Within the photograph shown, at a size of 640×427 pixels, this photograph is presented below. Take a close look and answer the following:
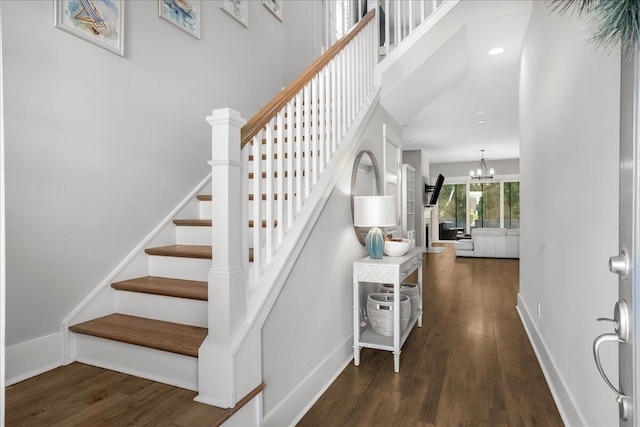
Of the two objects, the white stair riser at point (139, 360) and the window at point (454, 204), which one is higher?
the window at point (454, 204)

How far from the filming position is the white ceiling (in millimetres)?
3484

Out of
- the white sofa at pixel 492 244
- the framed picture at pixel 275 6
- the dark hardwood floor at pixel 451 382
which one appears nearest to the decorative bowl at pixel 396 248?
the dark hardwood floor at pixel 451 382

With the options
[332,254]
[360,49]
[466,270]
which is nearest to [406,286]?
[332,254]

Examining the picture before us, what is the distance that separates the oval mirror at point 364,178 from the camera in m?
3.05

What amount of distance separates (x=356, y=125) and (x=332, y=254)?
1.16 metres

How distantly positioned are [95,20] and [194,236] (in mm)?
1448

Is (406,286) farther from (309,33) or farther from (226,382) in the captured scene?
(309,33)

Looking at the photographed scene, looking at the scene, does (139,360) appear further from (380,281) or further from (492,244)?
(492,244)

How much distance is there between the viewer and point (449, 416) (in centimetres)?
199

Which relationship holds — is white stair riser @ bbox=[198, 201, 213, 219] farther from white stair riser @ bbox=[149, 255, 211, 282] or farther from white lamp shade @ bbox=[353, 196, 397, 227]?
white lamp shade @ bbox=[353, 196, 397, 227]

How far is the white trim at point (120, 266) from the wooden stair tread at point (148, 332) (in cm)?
6

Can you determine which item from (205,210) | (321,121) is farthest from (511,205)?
(205,210)

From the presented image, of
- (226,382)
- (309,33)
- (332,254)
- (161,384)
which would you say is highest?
(309,33)

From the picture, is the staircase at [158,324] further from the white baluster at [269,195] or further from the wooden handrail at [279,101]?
the wooden handrail at [279,101]
